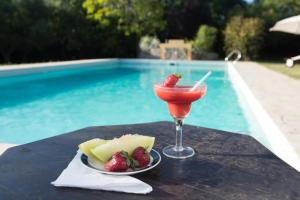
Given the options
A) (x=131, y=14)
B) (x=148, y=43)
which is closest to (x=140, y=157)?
(x=148, y=43)

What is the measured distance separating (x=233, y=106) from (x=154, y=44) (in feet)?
35.4

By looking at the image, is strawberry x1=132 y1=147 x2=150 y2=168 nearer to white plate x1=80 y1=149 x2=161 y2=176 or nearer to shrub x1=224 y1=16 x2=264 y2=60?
white plate x1=80 y1=149 x2=161 y2=176

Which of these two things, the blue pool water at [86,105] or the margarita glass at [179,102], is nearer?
the margarita glass at [179,102]

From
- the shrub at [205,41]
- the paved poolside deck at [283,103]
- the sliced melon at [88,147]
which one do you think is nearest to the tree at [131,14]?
the shrub at [205,41]

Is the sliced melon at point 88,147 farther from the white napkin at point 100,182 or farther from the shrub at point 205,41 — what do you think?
the shrub at point 205,41

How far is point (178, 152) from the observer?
1496 millimetres

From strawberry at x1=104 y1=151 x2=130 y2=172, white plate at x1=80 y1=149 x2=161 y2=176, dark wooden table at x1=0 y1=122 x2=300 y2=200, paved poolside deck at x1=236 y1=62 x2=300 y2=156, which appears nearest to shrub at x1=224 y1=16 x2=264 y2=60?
paved poolside deck at x1=236 y1=62 x2=300 y2=156

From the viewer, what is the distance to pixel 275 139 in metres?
3.57

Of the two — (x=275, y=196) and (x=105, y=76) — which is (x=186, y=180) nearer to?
(x=275, y=196)

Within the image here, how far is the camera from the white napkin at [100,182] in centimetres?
116

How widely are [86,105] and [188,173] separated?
5.97 meters

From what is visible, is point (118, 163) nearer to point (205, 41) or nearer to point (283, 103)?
point (283, 103)

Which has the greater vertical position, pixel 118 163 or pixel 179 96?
pixel 179 96

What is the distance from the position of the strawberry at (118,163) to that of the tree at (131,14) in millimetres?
16555
